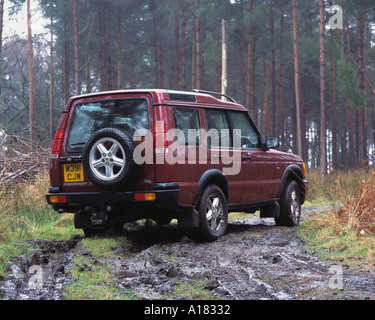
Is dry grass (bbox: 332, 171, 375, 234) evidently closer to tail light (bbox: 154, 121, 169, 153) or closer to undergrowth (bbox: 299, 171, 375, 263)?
undergrowth (bbox: 299, 171, 375, 263)

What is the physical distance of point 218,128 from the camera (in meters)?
7.72

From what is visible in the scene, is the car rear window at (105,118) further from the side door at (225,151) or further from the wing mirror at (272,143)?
the wing mirror at (272,143)

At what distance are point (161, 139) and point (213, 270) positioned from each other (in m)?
1.88

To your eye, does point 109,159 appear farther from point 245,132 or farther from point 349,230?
point 349,230

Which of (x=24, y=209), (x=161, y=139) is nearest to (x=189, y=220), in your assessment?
(x=161, y=139)

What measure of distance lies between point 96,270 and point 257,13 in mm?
24602

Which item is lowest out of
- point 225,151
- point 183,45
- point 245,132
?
point 225,151

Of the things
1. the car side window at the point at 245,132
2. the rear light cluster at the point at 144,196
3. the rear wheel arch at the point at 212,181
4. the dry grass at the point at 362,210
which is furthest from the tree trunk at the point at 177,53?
the rear light cluster at the point at 144,196

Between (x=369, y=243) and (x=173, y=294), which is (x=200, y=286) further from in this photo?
(x=369, y=243)

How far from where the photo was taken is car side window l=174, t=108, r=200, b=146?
22.2 ft

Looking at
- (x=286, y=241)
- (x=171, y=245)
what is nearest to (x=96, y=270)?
(x=171, y=245)

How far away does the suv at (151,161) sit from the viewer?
21.0 feet

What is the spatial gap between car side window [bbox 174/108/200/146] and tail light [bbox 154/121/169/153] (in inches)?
11.1
